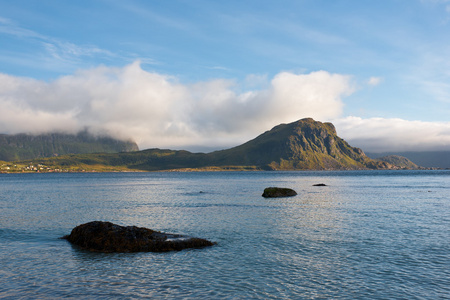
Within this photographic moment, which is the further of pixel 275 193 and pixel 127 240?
pixel 275 193

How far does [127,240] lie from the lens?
1175 inches

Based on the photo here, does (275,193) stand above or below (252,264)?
below

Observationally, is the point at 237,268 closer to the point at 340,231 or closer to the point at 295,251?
the point at 295,251

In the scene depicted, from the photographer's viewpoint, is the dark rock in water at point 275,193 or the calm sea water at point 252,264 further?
the dark rock in water at point 275,193

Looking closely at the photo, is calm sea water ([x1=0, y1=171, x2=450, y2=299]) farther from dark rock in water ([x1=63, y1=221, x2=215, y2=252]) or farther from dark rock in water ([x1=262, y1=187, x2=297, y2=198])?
dark rock in water ([x1=262, y1=187, x2=297, y2=198])

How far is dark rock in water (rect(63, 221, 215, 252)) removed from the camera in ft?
95.3

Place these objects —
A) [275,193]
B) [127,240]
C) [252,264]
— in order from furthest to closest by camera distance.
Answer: [275,193]
[127,240]
[252,264]

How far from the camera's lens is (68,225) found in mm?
42406

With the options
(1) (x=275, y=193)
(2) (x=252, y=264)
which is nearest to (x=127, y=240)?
(2) (x=252, y=264)

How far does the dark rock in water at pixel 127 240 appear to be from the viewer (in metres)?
29.1

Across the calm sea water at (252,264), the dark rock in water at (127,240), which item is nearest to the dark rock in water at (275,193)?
the calm sea water at (252,264)

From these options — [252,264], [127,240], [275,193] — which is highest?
[127,240]

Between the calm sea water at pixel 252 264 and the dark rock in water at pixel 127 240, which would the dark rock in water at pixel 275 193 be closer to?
the calm sea water at pixel 252 264

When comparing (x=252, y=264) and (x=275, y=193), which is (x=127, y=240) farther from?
(x=275, y=193)
